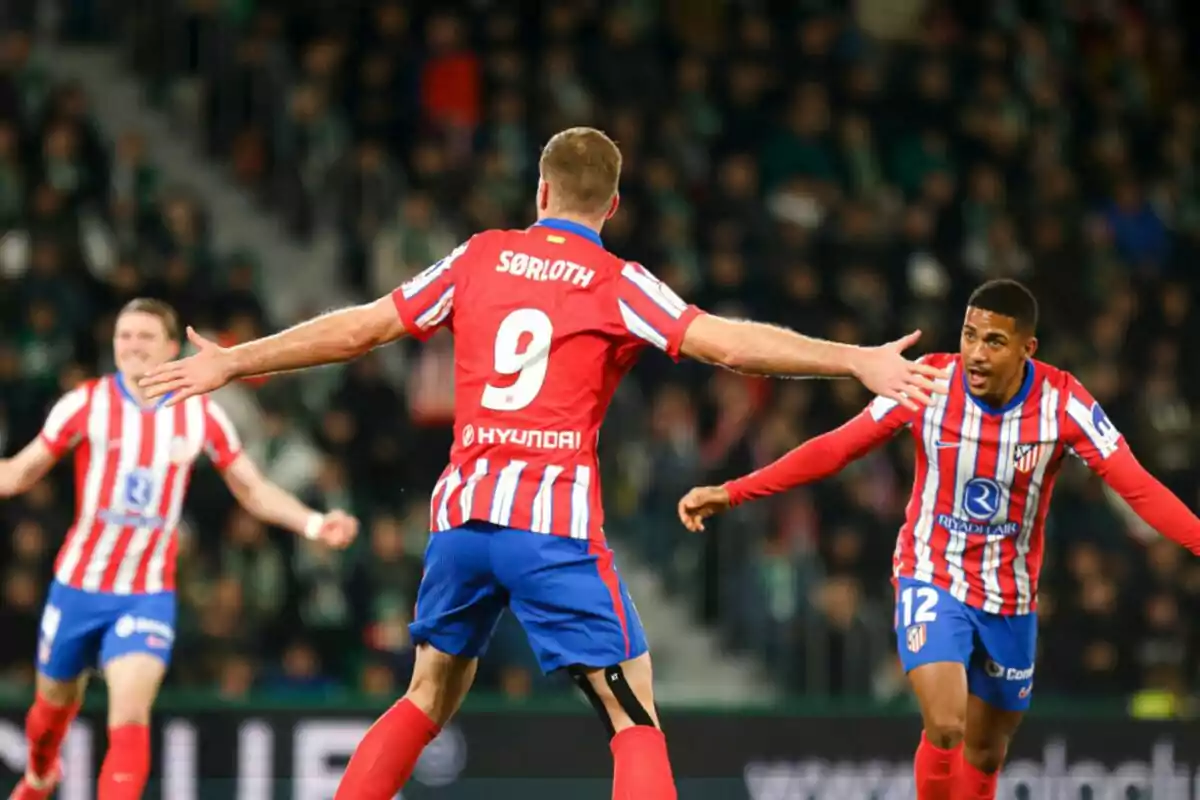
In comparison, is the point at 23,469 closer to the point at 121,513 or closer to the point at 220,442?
the point at 121,513

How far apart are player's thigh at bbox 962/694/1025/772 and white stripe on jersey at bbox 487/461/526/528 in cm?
269

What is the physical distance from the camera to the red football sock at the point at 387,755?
6.22 m

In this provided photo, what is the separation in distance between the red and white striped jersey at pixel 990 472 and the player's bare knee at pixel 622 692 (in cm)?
185

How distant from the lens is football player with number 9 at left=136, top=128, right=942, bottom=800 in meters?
6.05

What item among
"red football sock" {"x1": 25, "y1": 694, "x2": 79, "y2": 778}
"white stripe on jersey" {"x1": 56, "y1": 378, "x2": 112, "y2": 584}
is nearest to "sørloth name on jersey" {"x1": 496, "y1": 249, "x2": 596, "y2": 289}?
"white stripe on jersey" {"x1": 56, "y1": 378, "x2": 112, "y2": 584}

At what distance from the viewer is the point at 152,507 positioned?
8.36 m

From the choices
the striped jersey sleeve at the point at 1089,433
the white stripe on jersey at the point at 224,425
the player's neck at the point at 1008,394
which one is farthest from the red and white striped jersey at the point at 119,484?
the striped jersey sleeve at the point at 1089,433

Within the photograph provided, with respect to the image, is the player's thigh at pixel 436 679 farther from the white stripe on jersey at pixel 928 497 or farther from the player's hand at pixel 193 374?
the white stripe on jersey at pixel 928 497

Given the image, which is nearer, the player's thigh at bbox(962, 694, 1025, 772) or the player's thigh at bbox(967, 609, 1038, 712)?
the player's thigh at bbox(967, 609, 1038, 712)

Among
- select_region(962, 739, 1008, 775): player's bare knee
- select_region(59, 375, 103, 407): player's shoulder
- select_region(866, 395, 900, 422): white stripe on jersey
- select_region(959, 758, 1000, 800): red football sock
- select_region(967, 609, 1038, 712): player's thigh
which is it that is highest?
select_region(59, 375, 103, 407): player's shoulder

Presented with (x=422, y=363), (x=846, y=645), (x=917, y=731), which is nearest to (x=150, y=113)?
(x=422, y=363)

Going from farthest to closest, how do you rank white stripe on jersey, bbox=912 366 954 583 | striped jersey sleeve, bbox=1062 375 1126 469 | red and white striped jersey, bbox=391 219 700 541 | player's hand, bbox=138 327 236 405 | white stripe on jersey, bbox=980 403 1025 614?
white stripe on jersey, bbox=912 366 954 583
white stripe on jersey, bbox=980 403 1025 614
striped jersey sleeve, bbox=1062 375 1126 469
red and white striped jersey, bbox=391 219 700 541
player's hand, bbox=138 327 236 405

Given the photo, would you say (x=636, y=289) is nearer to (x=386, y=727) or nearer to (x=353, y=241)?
Result: (x=386, y=727)

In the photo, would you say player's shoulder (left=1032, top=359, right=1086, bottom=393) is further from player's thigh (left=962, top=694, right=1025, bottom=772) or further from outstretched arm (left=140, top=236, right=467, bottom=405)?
outstretched arm (left=140, top=236, right=467, bottom=405)
